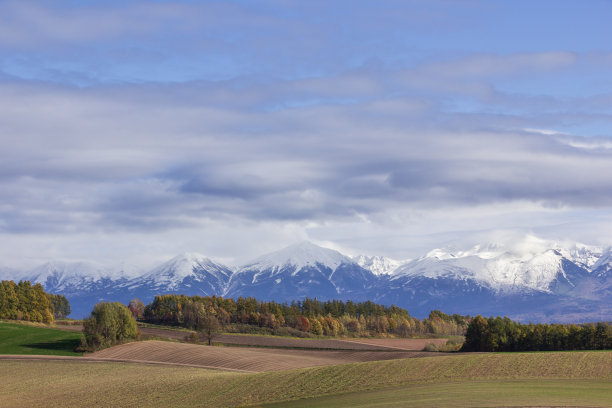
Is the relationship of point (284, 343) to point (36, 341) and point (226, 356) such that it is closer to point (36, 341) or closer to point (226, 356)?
point (226, 356)

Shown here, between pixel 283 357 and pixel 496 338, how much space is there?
101ft

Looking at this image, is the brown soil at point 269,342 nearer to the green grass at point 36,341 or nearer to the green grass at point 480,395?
the green grass at point 36,341

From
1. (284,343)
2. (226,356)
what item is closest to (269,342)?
(284,343)

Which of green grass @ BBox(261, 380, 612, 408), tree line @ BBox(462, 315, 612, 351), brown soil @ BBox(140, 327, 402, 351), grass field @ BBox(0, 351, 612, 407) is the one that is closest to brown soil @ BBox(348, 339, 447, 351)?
brown soil @ BBox(140, 327, 402, 351)

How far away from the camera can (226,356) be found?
113625mm

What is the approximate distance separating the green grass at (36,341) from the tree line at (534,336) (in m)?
60.3

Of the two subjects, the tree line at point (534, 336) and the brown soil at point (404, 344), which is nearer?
the tree line at point (534, 336)

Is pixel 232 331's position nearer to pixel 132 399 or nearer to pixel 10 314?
pixel 10 314

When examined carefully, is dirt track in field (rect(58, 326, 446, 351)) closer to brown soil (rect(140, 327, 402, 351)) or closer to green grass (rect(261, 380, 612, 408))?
brown soil (rect(140, 327, 402, 351))

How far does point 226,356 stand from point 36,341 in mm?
38399

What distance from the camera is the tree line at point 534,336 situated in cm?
10725

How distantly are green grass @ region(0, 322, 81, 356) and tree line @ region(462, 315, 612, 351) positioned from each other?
60.3 metres

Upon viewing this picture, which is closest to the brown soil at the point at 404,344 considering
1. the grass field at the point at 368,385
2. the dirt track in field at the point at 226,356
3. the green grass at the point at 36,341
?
the dirt track in field at the point at 226,356

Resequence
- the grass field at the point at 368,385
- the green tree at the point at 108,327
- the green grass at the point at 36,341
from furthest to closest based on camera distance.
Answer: the green tree at the point at 108,327 → the green grass at the point at 36,341 → the grass field at the point at 368,385
